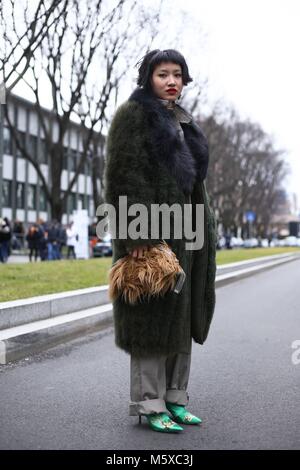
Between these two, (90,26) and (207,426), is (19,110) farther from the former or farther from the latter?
(207,426)

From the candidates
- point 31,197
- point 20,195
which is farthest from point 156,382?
point 31,197

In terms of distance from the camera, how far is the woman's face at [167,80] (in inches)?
166

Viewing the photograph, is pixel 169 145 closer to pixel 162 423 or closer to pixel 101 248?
pixel 162 423

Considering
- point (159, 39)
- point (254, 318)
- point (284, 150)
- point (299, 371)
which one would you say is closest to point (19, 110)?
point (159, 39)

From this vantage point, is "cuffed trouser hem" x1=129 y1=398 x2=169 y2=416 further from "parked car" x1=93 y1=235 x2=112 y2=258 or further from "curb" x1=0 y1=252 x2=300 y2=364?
"parked car" x1=93 y1=235 x2=112 y2=258

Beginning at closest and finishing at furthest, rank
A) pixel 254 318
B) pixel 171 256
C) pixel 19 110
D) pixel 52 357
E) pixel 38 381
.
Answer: pixel 171 256 < pixel 38 381 < pixel 52 357 < pixel 254 318 < pixel 19 110

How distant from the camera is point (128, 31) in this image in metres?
25.6

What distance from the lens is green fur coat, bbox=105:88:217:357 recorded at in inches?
160

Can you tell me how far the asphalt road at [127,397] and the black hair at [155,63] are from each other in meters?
1.92

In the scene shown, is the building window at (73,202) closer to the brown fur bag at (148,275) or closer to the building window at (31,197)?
the building window at (31,197)

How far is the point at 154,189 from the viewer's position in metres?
4.07

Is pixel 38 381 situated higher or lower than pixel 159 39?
lower

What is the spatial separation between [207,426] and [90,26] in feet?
69.9

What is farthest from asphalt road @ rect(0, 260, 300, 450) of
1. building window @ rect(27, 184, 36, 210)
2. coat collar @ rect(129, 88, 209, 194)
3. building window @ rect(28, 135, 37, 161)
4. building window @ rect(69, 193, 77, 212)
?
building window @ rect(69, 193, 77, 212)
